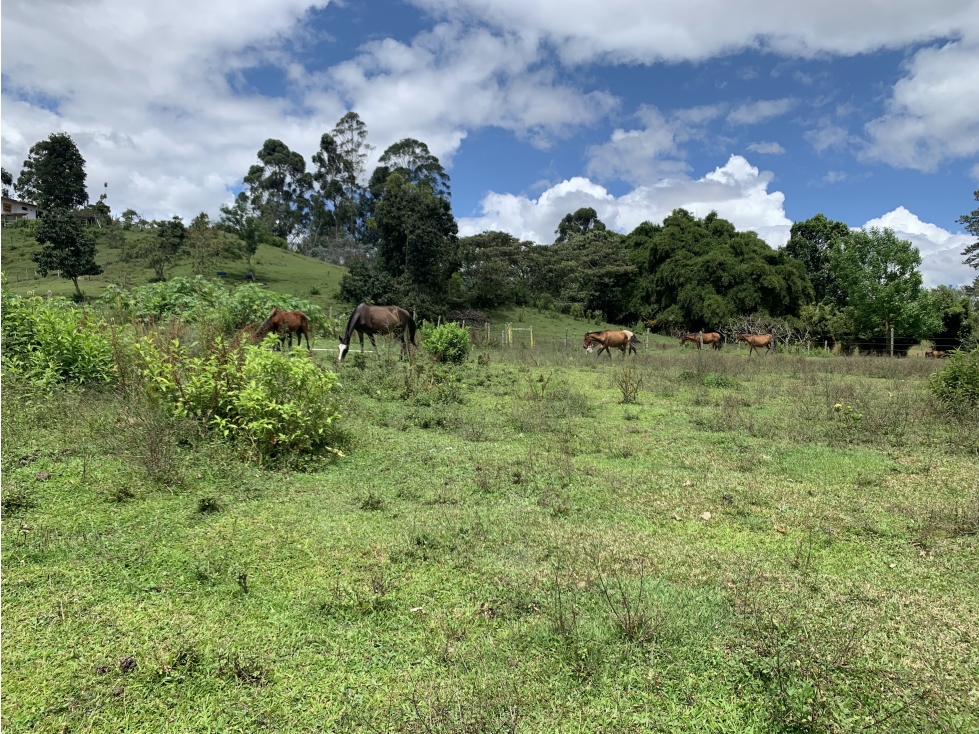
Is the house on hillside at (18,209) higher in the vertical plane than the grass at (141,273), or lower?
higher

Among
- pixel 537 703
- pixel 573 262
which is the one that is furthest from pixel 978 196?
pixel 537 703

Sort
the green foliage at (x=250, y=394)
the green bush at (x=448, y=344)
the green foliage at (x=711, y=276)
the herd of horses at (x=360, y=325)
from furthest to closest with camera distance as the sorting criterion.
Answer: the green foliage at (x=711, y=276), the green bush at (x=448, y=344), the herd of horses at (x=360, y=325), the green foliage at (x=250, y=394)

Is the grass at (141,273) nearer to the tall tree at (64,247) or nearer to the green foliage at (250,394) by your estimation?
the tall tree at (64,247)

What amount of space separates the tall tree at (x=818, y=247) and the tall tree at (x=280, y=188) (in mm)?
48274

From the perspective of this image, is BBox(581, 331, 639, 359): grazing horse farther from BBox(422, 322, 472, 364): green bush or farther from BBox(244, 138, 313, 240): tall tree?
BBox(244, 138, 313, 240): tall tree

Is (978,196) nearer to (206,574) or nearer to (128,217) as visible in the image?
(206,574)

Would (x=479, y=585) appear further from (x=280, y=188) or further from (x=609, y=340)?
(x=280, y=188)

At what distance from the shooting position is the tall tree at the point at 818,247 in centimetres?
3788

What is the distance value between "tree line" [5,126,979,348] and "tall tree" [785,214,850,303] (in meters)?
0.08

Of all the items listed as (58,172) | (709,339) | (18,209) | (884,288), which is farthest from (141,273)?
(884,288)

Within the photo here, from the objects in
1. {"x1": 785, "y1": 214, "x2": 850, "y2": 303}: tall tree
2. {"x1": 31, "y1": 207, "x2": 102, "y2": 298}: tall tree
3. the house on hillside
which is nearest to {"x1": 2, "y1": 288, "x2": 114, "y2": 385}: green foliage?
{"x1": 31, "y1": 207, "x2": 102, "y2": 298}: tall tree

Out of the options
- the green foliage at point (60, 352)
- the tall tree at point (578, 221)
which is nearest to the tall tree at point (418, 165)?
the tall tree at point (578, 221)

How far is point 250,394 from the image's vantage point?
5023 millimetres

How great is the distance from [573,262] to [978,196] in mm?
23186
